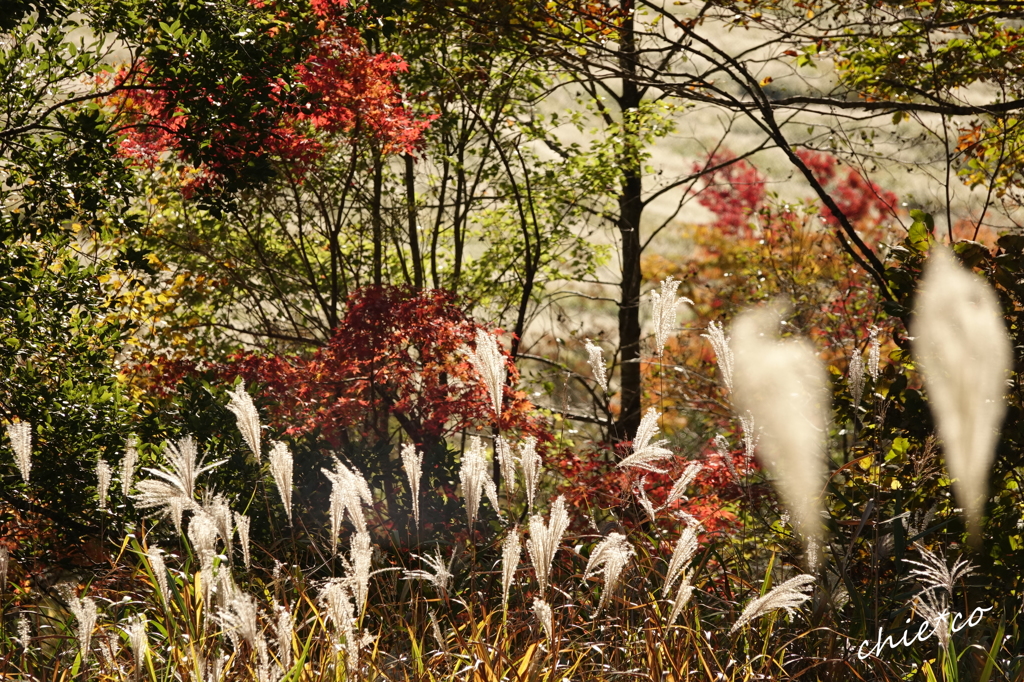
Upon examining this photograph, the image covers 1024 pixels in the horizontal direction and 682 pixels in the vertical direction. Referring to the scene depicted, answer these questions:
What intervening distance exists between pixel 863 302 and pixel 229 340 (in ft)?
16.8

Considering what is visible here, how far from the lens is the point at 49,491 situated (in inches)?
159

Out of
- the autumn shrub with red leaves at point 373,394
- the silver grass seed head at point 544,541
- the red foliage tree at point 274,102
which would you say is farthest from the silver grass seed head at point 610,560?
the red foliage tree at point 274,102

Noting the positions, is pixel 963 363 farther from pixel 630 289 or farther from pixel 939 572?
pixel 630 289

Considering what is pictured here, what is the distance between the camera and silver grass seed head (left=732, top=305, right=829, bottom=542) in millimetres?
3363

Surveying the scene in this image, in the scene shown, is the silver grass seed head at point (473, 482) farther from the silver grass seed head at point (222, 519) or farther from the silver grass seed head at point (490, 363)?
the silver grass seed head at point (222, 519)

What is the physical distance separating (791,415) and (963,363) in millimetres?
842

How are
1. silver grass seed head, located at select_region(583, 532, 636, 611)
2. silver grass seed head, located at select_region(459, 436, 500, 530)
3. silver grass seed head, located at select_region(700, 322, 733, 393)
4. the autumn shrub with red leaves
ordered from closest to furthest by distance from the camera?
silver grass seed head, located at select_region(583, 532, 636, 611) < silver grass seed head, located at select_region(459, 436, 500, 530) < silver grass seed head, located at select_region(700, 322, 733, 393) < the autumn shrub with red leaves

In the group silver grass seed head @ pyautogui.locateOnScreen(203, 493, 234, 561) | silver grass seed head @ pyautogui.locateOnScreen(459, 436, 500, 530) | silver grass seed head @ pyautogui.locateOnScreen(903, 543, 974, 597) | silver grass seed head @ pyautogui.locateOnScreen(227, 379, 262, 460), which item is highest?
silver grass seed head @ pyautogui.locateOnScreen(227, 379, 262, 460)

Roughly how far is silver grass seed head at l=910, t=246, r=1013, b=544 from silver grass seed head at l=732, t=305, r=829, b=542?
50cm

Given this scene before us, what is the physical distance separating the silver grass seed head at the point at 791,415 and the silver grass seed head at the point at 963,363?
0.50 metres

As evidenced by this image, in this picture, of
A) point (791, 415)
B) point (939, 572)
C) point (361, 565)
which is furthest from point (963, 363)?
point (361, 565)

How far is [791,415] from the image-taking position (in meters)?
4.20

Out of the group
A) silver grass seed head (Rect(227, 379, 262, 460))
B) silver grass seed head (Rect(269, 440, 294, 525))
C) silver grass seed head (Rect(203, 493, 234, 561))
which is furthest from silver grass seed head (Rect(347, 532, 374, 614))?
silver grass seed head (Rect(227, 379, 262, 460))

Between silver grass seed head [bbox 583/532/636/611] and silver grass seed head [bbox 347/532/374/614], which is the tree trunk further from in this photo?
silver grass seed head [bbox 347/532/374/614]
